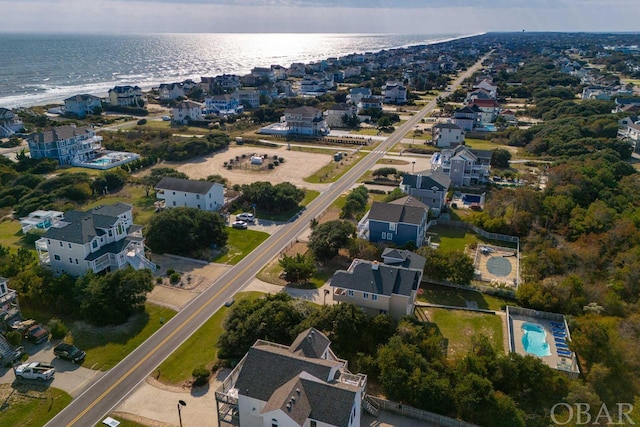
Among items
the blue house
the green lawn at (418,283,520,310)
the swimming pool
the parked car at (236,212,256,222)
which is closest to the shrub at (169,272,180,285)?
the parked car at (236,212,256,222)

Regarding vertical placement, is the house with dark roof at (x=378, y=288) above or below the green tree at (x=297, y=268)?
above

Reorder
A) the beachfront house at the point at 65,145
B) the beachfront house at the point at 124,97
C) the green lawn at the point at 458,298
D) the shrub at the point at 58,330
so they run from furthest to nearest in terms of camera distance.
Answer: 1. the beachfront house at the point at 124,97
2. the beachfront house at the point at 65,145
3. the green lawn at the point at 458,298
4. the shrub at the point at 58,330

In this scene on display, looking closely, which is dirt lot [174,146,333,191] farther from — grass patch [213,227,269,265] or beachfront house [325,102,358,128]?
beachfront house [325,102,358,128]

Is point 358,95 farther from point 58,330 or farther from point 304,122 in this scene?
point 58,330

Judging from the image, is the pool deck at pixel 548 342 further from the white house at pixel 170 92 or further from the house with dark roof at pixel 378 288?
the white house at pixel 170 92

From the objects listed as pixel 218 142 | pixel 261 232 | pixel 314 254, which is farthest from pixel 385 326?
pixel 218 142

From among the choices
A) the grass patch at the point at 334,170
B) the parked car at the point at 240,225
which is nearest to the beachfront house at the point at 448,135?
the grass patch at the point at 334,170

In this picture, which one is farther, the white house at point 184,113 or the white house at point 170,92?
the white house at point 170,92
